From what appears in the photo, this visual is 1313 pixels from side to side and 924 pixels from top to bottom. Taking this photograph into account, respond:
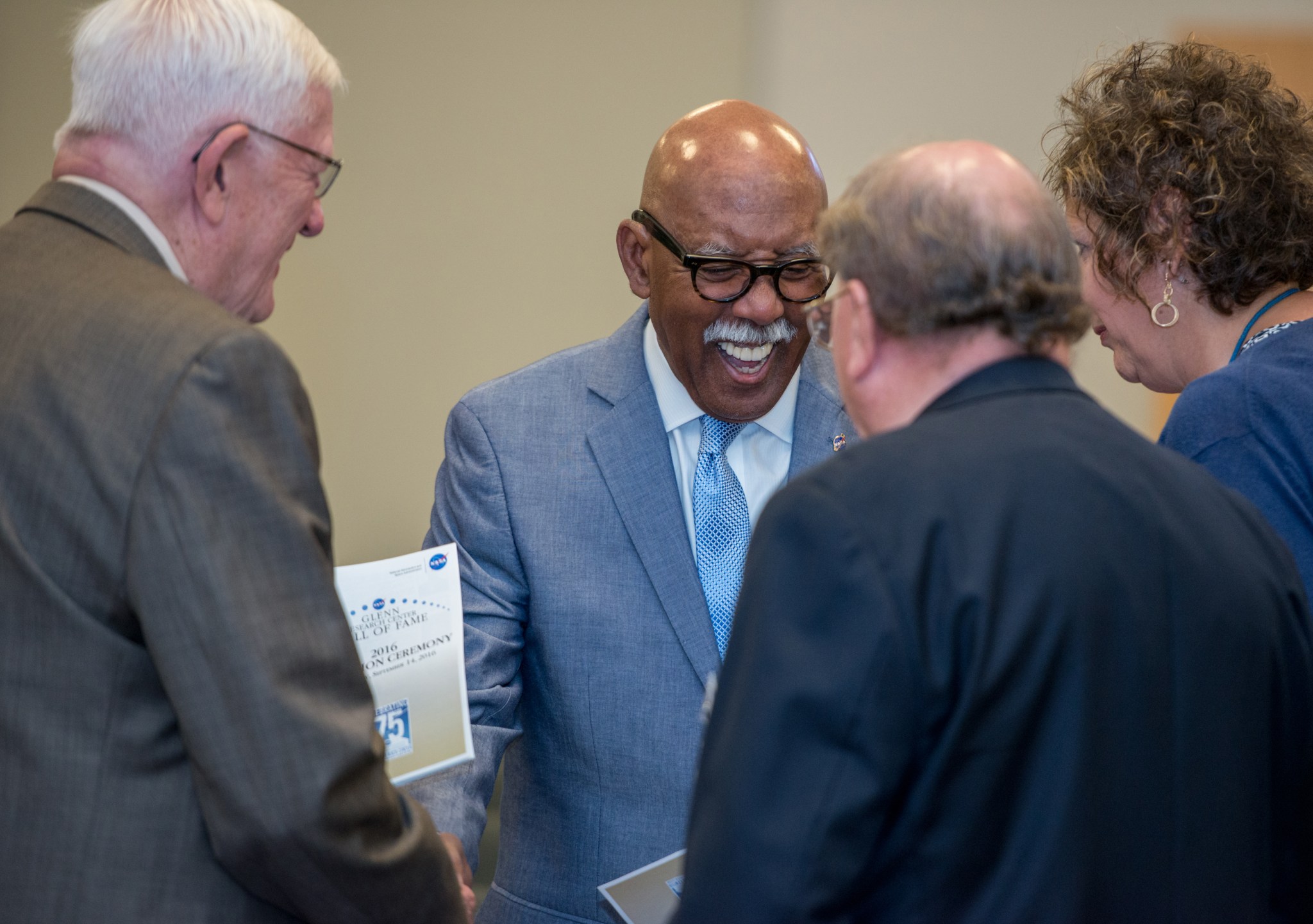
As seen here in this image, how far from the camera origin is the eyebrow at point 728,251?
1.71 metres

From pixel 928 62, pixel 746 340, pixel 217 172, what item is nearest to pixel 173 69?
pixel 217 172

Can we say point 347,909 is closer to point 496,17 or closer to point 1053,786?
point 1053,786

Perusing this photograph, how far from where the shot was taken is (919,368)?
1.03 m

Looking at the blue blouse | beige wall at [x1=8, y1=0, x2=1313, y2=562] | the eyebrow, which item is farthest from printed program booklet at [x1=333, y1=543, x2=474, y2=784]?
beige wall at [x1=8, y1=0, x2=1313, y2=562]

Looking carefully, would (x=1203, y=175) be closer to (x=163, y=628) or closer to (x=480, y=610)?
(x=480, y=610)

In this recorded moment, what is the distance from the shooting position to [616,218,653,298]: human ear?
5.98 feet

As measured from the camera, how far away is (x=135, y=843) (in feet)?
3.42

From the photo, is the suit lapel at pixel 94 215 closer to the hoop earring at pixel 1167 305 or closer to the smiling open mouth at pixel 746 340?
the smiling open mouth at pixel 746 340

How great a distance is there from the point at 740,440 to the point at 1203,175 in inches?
28.4

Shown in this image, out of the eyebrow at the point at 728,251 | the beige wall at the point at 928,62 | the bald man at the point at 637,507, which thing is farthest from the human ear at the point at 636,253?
the beige wall at the point at 928,62

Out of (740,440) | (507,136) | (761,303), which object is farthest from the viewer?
(507,136)

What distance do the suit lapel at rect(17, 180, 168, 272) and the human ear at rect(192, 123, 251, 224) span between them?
67mm

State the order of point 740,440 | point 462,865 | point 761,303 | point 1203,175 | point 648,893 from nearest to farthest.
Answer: point 648,893 < point 462,865 < point 1203,175 < point 761,303 < point 740,440

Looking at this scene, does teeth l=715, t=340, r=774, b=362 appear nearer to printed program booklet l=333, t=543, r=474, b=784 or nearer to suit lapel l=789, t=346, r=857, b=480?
suit lapel l=789, t=346, r=857, b=480
